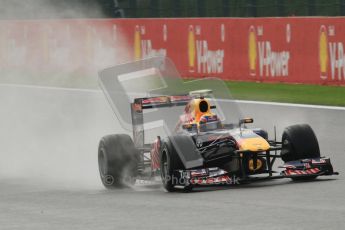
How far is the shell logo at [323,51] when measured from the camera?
2189cm

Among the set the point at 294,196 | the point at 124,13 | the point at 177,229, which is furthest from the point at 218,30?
the point at 177,229

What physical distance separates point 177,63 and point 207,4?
2.78 meters

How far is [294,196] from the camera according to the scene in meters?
10.2

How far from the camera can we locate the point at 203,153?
37.1 feet

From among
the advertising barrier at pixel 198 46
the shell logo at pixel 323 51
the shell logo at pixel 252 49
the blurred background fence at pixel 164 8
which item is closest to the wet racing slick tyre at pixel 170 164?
the advertising barrier at pixel 198 46

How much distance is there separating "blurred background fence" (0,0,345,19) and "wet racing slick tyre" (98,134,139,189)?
1319 cm

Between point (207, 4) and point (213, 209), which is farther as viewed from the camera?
point (207, 4)

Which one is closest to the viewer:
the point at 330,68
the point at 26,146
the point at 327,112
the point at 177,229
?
the point at 177,229

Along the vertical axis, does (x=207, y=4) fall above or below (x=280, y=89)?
above

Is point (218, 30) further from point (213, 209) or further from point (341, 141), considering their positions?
point (213, 209)

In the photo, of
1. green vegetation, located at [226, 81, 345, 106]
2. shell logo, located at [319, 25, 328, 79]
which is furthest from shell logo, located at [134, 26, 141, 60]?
shell logo, located at [319, 25, 328, 79]

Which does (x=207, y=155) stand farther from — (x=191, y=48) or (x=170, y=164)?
(x=191, y=48)

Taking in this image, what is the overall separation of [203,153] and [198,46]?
1476cm

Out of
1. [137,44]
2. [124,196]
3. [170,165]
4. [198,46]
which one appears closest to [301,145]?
[170,165]
